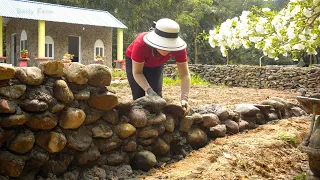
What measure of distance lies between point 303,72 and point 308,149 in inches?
420

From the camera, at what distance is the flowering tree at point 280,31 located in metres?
4.18

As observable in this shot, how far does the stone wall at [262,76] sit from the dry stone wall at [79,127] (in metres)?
9.66

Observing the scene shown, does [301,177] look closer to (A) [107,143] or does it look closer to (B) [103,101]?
(A) [107,143]

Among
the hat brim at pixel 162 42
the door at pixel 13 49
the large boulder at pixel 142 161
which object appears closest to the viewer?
the large boulder at pixel 142 161

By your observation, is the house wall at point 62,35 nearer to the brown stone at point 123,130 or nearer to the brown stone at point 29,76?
the brown stone at point 123,130

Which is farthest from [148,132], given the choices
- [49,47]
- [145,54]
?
[49,47]

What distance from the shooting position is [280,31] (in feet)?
14.7

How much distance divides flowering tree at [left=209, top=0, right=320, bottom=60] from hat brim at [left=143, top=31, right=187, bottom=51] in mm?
1408

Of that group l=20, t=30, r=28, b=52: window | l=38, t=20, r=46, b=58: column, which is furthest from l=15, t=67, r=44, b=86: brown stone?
l=20, t=30, r=28, b=52: window

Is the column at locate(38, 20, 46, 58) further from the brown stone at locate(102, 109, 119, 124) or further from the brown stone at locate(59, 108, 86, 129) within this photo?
the brown stone at locate(59, 108, 86, 129)

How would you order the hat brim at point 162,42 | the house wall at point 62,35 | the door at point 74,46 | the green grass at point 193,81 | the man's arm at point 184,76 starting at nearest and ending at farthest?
the hat brim at point 162,42 → the man's arm at point 184,76 → the green grass at point 193,81 → the house wall at point 62,35 → the door at point 74,46

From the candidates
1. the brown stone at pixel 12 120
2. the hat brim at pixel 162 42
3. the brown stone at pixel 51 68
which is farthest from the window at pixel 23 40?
the brown stone at pixel 12 120

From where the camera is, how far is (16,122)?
2.59m

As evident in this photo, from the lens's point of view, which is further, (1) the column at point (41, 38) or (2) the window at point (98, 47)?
(2) the window at point (98, 47)
